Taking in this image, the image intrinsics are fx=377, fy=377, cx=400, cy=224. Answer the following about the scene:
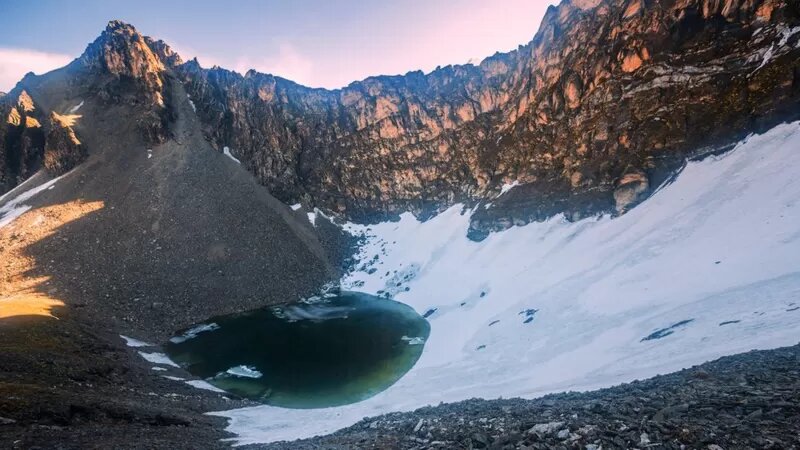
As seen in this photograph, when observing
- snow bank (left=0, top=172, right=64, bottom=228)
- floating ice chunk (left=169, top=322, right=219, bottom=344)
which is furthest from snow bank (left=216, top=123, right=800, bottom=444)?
snow bank (left=0, top=172, right=64, bottom=228)

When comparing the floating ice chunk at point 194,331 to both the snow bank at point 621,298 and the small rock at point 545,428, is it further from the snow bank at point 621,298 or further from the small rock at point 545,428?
the small rock at point 545,428

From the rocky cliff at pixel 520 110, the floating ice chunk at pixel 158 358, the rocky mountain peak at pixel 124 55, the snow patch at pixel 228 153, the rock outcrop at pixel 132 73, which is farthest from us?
the rocky mountain peak at pixel 124 55

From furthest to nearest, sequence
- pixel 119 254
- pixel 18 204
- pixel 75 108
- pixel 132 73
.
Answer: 1. pixel 132 73
2. pixel 75 108
3. pixel 18 204
4. pixel 119 254

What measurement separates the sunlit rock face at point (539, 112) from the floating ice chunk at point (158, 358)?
52874 millimetres

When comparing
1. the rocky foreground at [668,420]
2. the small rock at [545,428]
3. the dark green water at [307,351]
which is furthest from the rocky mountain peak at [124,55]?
the small rock at [545,428]

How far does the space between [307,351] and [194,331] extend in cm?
1810

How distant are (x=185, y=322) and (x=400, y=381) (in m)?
34.5

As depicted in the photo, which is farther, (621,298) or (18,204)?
(18,204)

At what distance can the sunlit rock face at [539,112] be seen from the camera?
51844 millimetres

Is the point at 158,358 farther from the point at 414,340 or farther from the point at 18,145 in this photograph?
the point at 18,145

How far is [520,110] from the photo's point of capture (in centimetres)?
8250

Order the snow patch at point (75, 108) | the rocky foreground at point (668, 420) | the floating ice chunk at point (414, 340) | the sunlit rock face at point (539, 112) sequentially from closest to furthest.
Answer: the rocky foreground at point (668, 420), the floating ice chunk at point (414, 340), the sunlit rock face at point (539, 112), the snow patch at point (75, 108)

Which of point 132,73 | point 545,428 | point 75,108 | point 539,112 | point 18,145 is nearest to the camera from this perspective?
point 545,428

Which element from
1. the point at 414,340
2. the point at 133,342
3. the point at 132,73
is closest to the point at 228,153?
the point at 132,73
